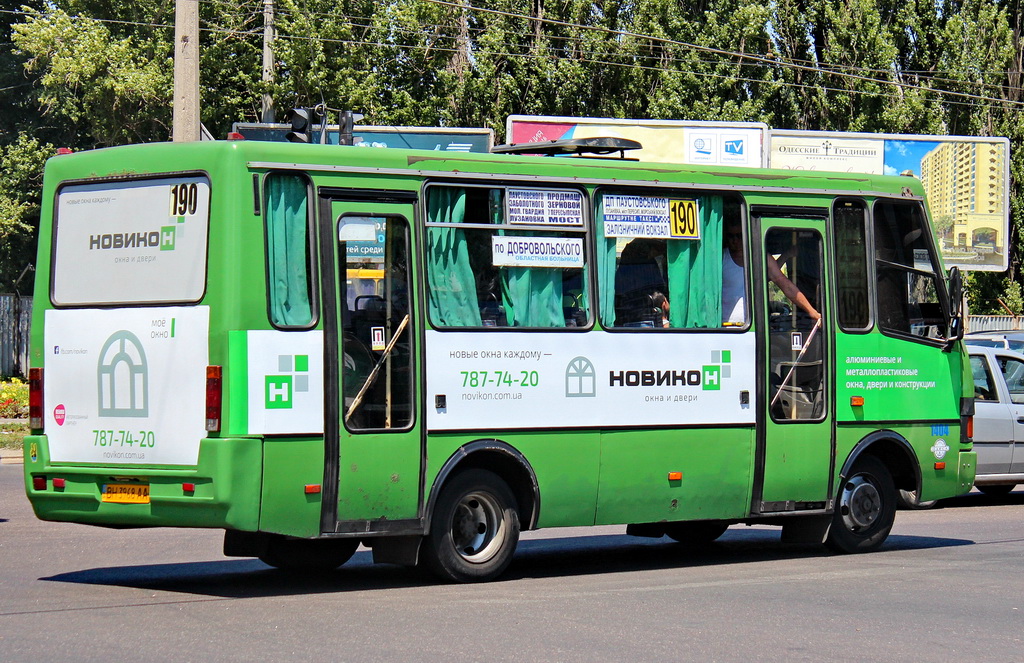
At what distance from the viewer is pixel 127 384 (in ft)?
30.4

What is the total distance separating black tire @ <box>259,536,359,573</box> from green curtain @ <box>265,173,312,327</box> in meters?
1.92

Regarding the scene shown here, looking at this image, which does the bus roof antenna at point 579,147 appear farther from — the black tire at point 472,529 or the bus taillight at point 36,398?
the bus taillight at point 36,398

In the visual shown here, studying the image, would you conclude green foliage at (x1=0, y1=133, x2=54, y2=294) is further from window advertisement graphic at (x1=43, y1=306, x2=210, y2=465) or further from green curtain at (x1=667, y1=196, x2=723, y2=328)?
green curtain at (x1=667, y1=196, x2=723, y2=328)

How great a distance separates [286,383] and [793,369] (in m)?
4.25

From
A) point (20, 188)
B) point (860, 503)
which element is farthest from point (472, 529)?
point (20, 188)

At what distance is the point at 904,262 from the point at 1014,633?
15.2 feet

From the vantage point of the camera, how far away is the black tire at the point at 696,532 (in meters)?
12.3

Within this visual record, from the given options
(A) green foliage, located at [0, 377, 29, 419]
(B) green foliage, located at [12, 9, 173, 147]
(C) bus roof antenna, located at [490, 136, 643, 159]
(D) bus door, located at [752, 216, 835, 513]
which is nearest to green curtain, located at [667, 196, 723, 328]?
(D) bus door, located at [752, 216, 835, 513]

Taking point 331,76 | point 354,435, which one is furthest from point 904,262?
point 331,76

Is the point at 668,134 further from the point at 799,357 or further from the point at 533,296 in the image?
Answer: the point at 533,296

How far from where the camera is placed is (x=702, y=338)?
11.0m

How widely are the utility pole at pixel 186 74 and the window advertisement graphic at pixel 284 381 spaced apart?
881 centimetres

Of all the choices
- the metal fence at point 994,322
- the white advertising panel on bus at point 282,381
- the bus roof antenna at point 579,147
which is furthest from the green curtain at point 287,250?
the metal fence at point 994,322

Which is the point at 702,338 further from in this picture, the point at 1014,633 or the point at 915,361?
the point at 1014,633
